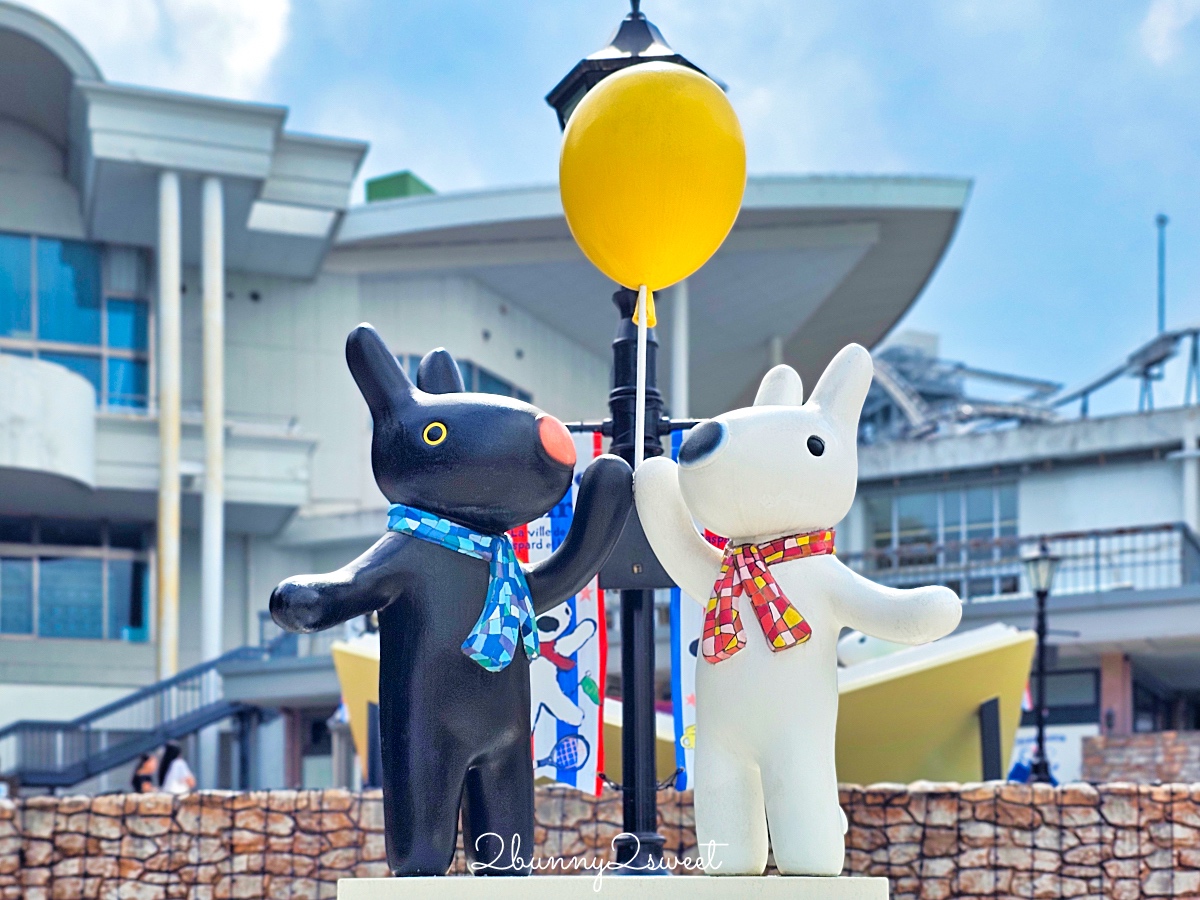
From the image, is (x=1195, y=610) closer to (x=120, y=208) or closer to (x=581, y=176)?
(x=581, y=176)

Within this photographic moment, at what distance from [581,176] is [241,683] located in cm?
1597

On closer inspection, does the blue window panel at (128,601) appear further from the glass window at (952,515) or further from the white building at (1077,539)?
the glass window at (952,515)

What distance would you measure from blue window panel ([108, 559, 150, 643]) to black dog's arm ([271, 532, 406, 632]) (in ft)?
64.1

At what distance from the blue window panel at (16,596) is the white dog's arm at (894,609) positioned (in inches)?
786

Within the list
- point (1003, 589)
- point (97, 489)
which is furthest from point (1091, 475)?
point (97, 489)

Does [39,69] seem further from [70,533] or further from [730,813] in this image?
[730,813]

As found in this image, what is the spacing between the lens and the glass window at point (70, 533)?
22.6 meters

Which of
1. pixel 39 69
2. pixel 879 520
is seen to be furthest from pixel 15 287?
pixel 879 520

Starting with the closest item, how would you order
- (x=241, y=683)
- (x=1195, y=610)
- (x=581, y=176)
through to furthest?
(x=581, y=176)
(x=1195, y=610)
(x=241, y=683)

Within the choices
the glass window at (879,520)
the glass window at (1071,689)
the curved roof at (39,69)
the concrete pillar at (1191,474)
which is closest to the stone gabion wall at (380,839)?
the glass window at (1071,689)

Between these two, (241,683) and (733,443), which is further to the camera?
(241,683)

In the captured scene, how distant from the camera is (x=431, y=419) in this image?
443 cm

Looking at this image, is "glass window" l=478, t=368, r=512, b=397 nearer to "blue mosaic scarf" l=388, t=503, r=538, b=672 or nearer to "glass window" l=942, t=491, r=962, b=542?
"glass window" l=942, t=491, r=962, b=542

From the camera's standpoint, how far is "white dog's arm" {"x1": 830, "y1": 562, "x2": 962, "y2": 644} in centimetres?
422
